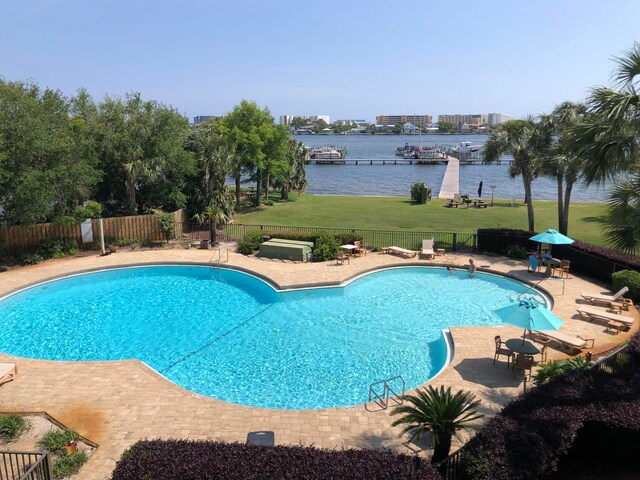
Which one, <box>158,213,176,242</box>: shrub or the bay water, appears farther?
the bay water

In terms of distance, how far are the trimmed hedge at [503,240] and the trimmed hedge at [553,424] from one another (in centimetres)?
1510

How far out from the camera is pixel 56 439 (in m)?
9.16

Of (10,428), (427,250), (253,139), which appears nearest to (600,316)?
(427,250)

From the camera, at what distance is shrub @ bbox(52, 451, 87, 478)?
8250 millimetres

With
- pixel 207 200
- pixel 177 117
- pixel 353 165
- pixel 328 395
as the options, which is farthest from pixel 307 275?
pixel 353 165

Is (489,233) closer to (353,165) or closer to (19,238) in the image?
(19,238)

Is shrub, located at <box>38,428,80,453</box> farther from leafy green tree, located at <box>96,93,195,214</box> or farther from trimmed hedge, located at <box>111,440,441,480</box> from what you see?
leafy green tree, located at <box>96,93,195,214</box>

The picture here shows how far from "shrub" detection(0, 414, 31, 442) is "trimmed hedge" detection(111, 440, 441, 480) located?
368 centimetres

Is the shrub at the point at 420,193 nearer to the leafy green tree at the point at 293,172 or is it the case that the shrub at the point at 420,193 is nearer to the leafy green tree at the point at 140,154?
the leafy green tree at the point at 293,172

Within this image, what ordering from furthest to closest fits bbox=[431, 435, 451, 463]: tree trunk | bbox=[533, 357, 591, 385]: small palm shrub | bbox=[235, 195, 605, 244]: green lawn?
bbox=[235, 195, 605, 244]: green lawn < bbox=[533, 357, 591, 385]: small palm shrub < bbox=[431, 435, 451, 463]: tree trunk

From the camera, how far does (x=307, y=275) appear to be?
2145 cm

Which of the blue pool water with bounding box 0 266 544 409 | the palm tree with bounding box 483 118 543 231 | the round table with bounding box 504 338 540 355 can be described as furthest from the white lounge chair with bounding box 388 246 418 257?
the round table with bounding box 504 338 540 355

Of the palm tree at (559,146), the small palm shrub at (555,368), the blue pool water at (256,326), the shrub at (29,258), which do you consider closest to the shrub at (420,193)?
the palm tree at (559,146)

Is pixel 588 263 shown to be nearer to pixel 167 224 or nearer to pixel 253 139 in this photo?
pixel 167 224
